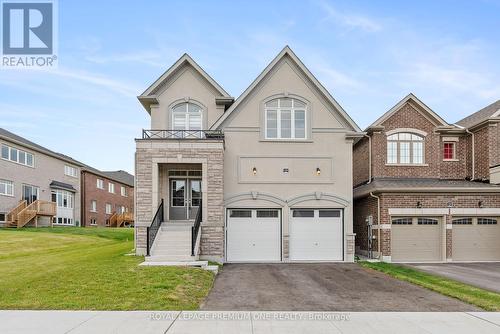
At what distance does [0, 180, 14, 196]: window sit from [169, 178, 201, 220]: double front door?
54.6ft

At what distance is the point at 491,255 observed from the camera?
19.4 m

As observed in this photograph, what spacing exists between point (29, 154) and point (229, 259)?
22.1 m

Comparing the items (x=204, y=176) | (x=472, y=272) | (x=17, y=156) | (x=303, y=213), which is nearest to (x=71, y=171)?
(x=17, y=156)

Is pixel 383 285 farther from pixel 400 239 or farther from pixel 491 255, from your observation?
pixel 491 255

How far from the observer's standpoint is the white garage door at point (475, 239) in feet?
63.4

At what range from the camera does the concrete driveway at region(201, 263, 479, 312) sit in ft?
30.7

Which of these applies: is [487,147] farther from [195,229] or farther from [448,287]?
[195,229]

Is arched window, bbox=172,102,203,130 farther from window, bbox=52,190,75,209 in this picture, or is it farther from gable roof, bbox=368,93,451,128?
window, bbox=52,190,75,209

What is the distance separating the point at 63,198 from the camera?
3688 cm

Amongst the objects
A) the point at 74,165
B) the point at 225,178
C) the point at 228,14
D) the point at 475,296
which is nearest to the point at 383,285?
the point at 475,296

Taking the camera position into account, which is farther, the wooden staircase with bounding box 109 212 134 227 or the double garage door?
the wooden staircase with bounding box 109 212 134 227

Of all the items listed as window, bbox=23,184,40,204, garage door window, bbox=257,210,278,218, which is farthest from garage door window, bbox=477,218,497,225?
window, bbox=23,184,40,204

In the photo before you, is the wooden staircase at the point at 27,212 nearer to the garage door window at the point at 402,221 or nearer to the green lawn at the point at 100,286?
the green lawn at the point at 100,286

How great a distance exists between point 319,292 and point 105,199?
3778 centimetres
